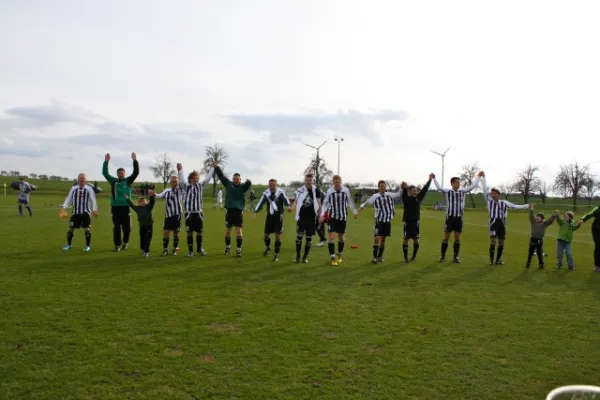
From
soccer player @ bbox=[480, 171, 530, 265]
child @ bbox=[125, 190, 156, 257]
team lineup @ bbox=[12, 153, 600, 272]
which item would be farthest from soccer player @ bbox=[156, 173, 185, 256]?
soccer player @ bbox=[480, 171, 530, 265]

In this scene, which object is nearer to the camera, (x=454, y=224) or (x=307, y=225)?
(x=307, y=225)

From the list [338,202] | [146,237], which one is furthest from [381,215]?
[146,237]

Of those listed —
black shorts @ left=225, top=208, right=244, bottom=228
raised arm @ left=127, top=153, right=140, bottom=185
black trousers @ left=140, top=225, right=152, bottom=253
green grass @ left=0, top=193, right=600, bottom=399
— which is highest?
raised arm @ left=127, top=153, right=140, bottom=185

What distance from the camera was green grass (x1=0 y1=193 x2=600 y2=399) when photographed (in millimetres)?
4398

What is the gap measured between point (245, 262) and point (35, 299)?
5211mm

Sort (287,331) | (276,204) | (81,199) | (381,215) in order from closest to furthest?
1. (287,331)
2. (381,215)
3. (276,204)
4. (81,199)

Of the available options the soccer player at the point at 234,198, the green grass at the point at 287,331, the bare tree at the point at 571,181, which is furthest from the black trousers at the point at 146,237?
the bare tree at the point at 571,181

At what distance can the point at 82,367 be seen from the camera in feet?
15.2

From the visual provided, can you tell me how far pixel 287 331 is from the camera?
5945 millimetres

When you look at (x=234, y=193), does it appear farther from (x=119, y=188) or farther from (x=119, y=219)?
(x=119, y=219)

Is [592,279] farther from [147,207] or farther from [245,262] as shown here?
[147,207]

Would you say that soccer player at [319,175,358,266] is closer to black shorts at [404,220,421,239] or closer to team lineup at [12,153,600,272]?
team lineup at [12,153,600,272]

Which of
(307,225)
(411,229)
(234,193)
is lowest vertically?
(411,229)

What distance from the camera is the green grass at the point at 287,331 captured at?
4398 millimetres
